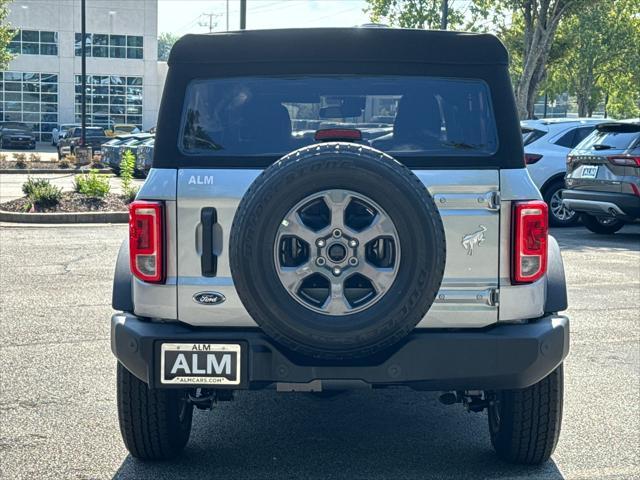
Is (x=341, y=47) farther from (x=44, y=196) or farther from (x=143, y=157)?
(x=143, y=157)

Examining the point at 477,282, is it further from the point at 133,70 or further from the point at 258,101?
the point at 133,70

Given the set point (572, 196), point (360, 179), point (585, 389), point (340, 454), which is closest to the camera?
point (360, 179)

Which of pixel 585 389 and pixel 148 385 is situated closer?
pixel 148 385

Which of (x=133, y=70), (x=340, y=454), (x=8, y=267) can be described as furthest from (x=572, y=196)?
(x=133, y=70)

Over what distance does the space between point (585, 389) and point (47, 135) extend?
210 feet

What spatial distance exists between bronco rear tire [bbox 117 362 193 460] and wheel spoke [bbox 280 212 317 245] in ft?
3.80

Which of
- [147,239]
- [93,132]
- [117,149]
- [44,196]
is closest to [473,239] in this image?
[147,239]

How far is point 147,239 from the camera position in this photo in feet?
14.2

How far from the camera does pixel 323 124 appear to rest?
468 cm

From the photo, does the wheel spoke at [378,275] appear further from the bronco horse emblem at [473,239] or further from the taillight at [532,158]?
the taillight at [532,158]

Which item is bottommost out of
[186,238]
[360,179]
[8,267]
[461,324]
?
[8,267]

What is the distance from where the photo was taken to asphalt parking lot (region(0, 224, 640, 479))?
4.78 meters

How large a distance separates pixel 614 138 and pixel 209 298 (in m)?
10.8

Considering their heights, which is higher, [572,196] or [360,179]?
[360,179]
